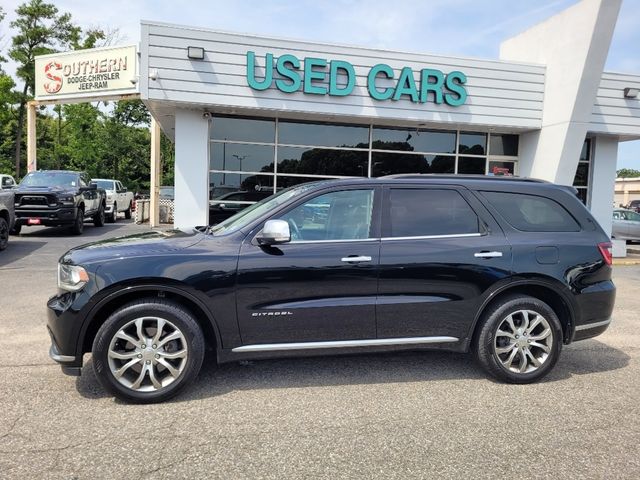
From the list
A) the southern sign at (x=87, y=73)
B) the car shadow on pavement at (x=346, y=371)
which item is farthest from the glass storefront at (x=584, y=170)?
the southern sign at (x=87, y=73)

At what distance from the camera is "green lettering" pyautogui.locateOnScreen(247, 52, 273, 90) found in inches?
429

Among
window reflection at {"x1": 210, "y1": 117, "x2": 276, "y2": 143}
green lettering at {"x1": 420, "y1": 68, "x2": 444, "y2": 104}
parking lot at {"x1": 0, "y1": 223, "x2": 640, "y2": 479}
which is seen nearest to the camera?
parking lot at {"x1": 0, "y1": 223, "x2": 640, "y2": 479}

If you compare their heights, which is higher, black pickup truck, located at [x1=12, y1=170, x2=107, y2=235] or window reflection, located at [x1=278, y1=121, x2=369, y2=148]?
window reflection, located at [x1=278, y1=121, x2=369, y2=148]

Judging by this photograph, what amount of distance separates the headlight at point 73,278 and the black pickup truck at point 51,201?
1200 cm

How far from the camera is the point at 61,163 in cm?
3881

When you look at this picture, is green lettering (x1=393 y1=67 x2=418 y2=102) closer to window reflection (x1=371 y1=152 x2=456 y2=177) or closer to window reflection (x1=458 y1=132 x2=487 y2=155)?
window reflection (x1=371 y1=152 x2=456 y2=177)

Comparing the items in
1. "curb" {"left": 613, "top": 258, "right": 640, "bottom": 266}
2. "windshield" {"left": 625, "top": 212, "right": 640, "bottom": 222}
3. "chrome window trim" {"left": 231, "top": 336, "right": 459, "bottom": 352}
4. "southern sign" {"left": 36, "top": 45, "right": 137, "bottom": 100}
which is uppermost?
"southern sign" {"left": 36, "top": 45, "right": 137, "bottom": 100}

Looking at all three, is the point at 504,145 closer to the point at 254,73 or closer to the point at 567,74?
the point at 567,74

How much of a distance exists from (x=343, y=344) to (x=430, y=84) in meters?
9.28

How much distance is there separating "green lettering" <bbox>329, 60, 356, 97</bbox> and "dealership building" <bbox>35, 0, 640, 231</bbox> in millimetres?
24

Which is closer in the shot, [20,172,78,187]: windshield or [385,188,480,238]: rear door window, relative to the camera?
[385,188,480,238]: rear door window

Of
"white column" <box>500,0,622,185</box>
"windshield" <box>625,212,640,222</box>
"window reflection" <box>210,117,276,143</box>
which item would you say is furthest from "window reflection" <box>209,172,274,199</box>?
"windshield" <box>625,212,640,222</box>

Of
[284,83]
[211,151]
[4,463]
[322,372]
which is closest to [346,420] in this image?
[322,372]

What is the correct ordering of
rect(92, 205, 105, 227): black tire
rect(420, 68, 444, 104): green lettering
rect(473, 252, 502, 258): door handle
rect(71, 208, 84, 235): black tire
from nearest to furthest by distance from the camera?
rect(473, 252, 502, 258): door handle < rect(420, 68, 444, 104): green lettering < rect(71, 208, 84, 235): black tire < rect(92, 205, 105, 227): black tire
